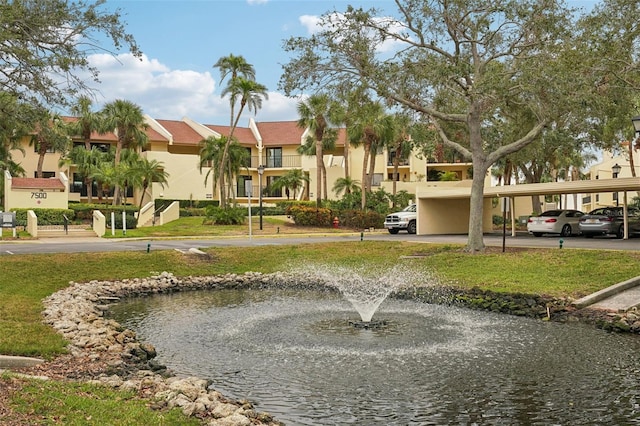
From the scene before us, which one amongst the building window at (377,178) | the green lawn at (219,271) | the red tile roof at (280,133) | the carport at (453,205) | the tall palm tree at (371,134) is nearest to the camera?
the green lawn at (219,271)

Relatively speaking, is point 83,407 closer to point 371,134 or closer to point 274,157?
point 371,134

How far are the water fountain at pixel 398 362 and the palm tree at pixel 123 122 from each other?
35.2 m

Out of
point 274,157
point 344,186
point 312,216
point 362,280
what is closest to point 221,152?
point 344,186

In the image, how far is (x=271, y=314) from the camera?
52.2ft

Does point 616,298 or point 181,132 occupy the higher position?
point 181,132

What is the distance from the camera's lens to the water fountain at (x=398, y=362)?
8.48 metres

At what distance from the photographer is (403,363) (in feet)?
35.4

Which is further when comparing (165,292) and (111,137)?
(111,137)

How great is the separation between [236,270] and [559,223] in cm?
1746

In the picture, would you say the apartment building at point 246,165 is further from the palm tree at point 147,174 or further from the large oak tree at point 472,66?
the large oak tree at point 472,66

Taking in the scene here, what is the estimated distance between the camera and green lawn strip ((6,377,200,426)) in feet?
21.4

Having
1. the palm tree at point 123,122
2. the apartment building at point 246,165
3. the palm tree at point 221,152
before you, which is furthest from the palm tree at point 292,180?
the palm tree at point 123,122

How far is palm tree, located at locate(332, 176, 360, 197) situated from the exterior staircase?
2184 centimetres

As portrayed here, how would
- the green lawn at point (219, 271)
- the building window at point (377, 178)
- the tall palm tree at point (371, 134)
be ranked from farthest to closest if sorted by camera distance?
the building window at point (377, 178), the tall palm tree at point (371, 134), the green lawn at point (219, 271)
